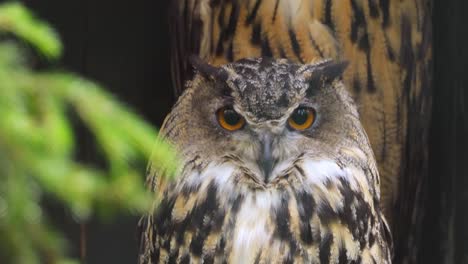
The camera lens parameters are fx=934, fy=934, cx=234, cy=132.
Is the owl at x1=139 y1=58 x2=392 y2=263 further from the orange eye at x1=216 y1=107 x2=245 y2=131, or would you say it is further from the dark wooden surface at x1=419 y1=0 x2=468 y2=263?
the dark wooden surface at x1=419 y1=0 x2=468 y2=263

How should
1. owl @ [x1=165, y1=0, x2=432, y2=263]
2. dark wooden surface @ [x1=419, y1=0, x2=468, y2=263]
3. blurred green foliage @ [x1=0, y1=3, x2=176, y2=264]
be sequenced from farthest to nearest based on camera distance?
dark wooden surface @ [x1=419, y1=0, x2=468, y2=263], owl @ [x1=165, y1=0, x2=432, y2=263], blurred green foliage @ [x1=0, y1=3, x2=176, y2=264]

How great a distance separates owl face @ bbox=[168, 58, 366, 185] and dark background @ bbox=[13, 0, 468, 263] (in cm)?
65

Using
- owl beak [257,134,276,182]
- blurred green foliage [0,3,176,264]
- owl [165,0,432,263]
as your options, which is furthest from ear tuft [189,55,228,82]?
blurred green foliage [0,3,176,264]

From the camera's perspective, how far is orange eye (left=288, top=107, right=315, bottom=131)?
1.64 meters

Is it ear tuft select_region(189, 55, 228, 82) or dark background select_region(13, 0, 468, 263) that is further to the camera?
dark background select_region(13, 0, 468, 263)

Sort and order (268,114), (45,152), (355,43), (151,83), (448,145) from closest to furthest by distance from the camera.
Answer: (45,152) → (268,114) → (355,43) → (448,145) → (151,83)

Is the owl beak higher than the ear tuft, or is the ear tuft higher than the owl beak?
the ear tuft

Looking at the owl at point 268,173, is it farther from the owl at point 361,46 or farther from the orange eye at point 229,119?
the owl at point 361,46

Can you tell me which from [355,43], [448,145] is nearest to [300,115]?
[355,43]

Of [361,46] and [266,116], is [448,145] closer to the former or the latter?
[361,46]

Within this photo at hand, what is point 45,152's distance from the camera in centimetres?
83

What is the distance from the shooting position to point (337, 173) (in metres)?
1.74

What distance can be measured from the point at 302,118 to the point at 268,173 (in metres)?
0.11

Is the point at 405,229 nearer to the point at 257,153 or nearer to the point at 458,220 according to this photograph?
the point at 458,220
